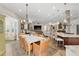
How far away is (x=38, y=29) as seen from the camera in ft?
9.06

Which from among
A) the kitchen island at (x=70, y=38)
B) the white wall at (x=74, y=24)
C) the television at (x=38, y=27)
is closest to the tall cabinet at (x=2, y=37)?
the television at (x=38, y=27)

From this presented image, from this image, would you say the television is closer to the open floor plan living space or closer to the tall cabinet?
the open floor plan living space

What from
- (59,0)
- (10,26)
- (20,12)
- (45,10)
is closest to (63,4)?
(59,0)

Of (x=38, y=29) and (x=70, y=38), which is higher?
(x=38, y=29)

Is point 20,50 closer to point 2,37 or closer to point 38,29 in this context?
point 2,37

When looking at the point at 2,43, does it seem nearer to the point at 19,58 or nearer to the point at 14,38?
the point at 14,38

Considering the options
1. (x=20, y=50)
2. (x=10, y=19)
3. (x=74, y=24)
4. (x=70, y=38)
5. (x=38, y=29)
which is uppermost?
(x=10, y=19)

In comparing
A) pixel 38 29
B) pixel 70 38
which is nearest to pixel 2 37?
pixel 38 29

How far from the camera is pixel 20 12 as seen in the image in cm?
272

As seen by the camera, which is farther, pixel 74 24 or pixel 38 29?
pixel 38 29

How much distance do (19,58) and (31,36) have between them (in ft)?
1.83

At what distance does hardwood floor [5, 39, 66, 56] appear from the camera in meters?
2.73

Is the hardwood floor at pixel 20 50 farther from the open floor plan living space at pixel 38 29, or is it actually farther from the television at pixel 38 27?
the television at pixel 38 27

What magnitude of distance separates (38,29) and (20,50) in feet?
2.01
